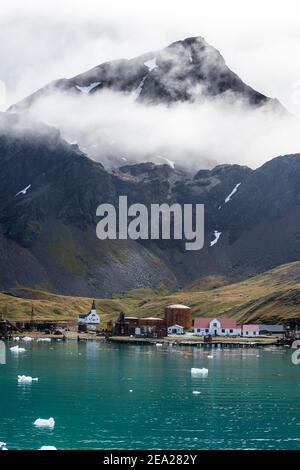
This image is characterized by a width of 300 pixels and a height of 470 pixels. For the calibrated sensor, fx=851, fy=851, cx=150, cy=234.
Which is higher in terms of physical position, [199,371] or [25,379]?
[199,371]

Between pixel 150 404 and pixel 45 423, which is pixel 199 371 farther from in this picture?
pixel 45 423

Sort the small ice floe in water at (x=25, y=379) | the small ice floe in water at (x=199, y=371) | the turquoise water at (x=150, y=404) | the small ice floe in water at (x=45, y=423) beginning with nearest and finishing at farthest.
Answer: the turquoise water at (x=150, y=404), the small ice floe in water at (x=45, y=423), the small ice floe in water at (x=25, y=379), the small ice floe in water at (x=199, y=371)

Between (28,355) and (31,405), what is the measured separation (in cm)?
7687

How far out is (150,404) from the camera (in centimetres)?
9706

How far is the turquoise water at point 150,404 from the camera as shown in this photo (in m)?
75.6

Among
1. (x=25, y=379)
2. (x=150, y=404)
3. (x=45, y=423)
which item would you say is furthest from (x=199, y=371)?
(x=45, y=423)

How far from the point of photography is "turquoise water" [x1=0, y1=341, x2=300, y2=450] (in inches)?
2975

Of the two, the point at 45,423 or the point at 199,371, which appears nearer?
the point at 45,423

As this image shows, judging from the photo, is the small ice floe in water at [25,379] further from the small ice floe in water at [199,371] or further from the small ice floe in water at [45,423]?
the small ice floe in water at [45,423]

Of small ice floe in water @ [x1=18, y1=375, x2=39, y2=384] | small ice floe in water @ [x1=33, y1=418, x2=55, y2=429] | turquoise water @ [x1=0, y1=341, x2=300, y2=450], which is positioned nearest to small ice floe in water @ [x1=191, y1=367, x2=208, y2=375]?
turquoise water @ [x1=0, y1=341, x2=300, y2=450]

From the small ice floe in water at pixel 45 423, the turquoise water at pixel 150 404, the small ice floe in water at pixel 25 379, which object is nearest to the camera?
the turquoise water at pixel 150 404

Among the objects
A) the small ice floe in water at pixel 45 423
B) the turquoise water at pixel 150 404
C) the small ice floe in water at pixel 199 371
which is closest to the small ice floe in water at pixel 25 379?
the turquoise water at pixel 150 404

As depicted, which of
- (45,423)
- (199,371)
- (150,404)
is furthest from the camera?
(199,371)

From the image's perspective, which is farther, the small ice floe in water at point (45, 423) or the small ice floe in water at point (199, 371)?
the small ice floe in water at point (199, 371)
